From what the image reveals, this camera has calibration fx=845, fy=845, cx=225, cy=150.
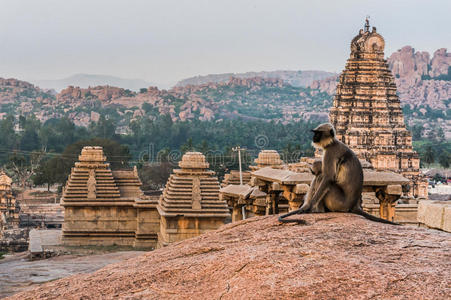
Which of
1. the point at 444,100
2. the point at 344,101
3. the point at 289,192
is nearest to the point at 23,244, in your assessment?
the point at 289,192

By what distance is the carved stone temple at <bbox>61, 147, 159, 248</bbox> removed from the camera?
18.6 m

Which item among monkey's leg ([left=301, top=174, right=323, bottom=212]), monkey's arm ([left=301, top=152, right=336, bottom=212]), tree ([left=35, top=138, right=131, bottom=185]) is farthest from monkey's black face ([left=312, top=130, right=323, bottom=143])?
tree ([left=35, top=138, right=131, bottom=185])

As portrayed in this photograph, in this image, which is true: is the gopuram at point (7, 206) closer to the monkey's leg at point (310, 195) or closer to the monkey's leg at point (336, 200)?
the monkey's leg at point (310, 195)

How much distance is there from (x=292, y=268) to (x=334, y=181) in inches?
92.4

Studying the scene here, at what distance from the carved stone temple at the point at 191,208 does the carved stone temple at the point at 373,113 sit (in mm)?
28265

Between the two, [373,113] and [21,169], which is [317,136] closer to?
[373,113]

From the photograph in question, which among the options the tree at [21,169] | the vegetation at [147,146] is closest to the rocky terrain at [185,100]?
the vegetation at [147,146]

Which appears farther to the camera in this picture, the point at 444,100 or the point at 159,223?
the point at 444,100

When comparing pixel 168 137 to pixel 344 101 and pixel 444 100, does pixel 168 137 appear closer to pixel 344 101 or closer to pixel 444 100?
pixel 344 101

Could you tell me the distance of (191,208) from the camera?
55.7ft

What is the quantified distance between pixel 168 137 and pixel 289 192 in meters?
95.0

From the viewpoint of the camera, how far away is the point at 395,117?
4584cm

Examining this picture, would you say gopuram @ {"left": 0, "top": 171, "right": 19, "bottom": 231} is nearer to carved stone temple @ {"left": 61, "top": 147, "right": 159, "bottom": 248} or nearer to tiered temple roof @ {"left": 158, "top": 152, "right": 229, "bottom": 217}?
carved stone temple @ {"left": 61, "top": 147, "right": 159, "bottom": 248}

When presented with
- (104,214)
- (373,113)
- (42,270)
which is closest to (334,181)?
(42,270)
